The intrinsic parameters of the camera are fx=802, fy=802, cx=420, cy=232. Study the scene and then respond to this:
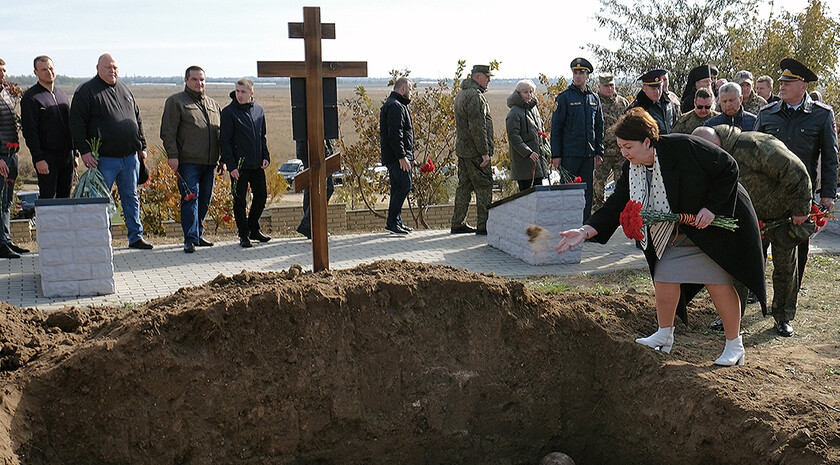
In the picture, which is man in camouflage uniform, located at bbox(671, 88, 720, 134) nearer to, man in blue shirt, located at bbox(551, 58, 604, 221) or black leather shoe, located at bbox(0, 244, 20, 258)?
man in blue shirt, located at bbox(551, 58, 604, 221)

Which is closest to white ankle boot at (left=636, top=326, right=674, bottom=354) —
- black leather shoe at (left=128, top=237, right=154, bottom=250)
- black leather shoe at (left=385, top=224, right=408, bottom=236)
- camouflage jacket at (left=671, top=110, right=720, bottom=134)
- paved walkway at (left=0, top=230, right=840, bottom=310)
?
paved walkway at (left=0, top=230, right=840, bottom=310)

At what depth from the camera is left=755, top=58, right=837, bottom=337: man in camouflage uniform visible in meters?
7.04

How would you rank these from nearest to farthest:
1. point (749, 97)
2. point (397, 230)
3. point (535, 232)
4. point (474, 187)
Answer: point (535, 232) → point (749, 97) → point (474, 187) → point (397, 230)

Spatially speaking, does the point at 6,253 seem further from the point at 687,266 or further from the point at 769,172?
the point at 769,172

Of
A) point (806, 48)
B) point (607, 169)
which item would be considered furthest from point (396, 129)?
point (806, 48)

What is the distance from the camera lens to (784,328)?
21.6ft

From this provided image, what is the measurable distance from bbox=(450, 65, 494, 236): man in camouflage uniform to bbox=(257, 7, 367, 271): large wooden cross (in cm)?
416

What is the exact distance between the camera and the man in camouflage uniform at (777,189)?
6.27 meters

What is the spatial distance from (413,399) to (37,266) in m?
5.35

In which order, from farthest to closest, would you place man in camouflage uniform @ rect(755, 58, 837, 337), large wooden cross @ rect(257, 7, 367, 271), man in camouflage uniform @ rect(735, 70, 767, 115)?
man in camouflage uniform @ rect(735, 70, 767, 115) < man in camouflage uniform @ rect(755, 58, 837, 337) < large wooden cross @ rect(257, 7, 367, 271)

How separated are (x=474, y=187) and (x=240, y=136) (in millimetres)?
3261

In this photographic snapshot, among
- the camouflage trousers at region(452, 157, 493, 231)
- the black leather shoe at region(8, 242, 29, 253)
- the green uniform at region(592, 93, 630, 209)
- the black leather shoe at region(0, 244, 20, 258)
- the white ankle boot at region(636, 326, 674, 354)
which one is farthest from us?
the green uniform at region(592, 93, 630, 209)

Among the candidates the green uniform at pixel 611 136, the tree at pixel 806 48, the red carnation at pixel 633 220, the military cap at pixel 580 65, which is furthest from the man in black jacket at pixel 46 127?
the tree at pixel 806 48

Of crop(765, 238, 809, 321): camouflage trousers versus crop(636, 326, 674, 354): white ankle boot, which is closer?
crop(636, 326, 674, 354): white ankle boot
